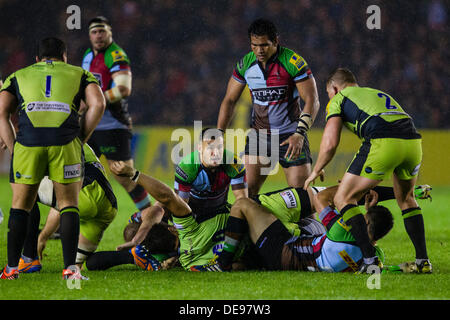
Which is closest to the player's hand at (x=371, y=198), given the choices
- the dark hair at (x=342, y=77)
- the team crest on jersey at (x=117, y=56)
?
the dark hair at (x=342, y=77)

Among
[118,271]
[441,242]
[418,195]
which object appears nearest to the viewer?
[118,271]

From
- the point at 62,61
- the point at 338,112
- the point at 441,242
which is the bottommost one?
the point at 441,242

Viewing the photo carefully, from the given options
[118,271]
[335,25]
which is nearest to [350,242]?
[118,271]

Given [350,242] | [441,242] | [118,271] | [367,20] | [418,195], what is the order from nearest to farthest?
[350,242] < [118,271] < [418,195] < [441,242] < [367,20]

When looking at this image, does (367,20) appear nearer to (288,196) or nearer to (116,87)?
(116,87)

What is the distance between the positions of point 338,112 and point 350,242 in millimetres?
987

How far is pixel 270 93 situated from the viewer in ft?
21.5

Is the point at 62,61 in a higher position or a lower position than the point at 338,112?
higher

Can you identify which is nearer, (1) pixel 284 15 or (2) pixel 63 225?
(2) pixel 63 225

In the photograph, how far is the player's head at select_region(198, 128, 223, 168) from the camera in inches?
222

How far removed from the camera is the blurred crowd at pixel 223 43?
1648 centimetres

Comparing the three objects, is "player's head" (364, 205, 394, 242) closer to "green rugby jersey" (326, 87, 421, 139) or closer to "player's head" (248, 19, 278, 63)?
"green rugby jersey" (326, 87, 421, 139)

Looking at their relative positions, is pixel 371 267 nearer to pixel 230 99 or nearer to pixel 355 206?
pixel 355 206

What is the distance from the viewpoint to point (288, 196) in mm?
5531
